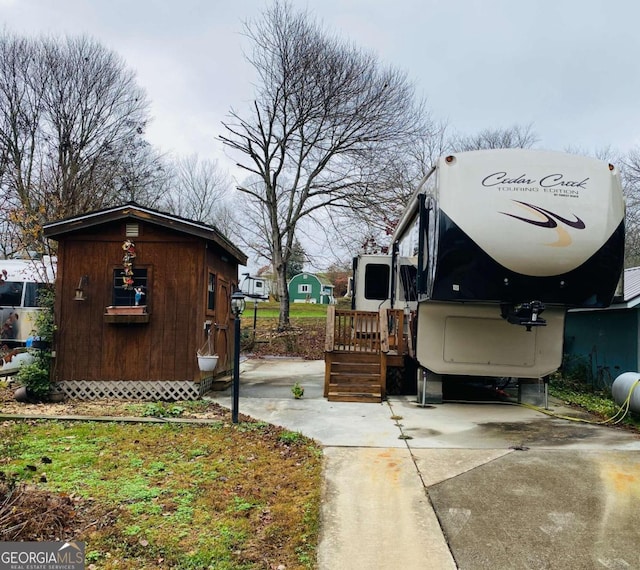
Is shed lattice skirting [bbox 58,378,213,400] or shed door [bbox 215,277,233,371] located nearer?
shed lattice skirting [bbox 58,378,213,400]

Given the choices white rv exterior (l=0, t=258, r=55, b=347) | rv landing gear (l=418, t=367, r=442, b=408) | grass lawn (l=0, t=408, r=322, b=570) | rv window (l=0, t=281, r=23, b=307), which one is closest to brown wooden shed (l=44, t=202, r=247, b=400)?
grass lawn (l=0, t=408, r=322, b=570)

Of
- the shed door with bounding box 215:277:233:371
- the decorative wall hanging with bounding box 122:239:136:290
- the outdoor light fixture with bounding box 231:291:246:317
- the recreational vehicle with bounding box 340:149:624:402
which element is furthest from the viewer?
the shed door with bounding box 215:277:233:371

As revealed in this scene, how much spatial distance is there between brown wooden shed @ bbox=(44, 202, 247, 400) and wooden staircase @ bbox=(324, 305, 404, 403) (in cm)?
226

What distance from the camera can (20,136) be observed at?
17.9m

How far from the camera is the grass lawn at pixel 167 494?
2902mm

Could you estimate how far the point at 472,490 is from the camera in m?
3.96

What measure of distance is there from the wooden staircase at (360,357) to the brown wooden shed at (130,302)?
7.41 feet

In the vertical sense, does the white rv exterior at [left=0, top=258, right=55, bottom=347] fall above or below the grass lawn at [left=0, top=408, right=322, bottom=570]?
above

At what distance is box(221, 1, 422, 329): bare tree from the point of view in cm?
1628

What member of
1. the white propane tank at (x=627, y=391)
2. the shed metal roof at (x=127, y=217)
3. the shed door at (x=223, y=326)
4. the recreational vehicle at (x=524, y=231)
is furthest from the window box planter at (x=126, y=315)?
the white propane tank at (x=627, y=391)

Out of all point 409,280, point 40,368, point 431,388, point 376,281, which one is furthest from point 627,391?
point 40,368

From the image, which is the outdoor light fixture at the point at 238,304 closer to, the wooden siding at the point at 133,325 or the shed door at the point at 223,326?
the wooden siding at the point at 133,325

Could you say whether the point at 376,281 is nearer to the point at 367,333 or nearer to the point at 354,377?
the point at 367,333

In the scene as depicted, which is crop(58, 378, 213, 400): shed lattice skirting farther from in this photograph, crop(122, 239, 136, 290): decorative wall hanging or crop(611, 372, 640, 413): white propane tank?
crop(611, 372, 640, 413): white propane tank
